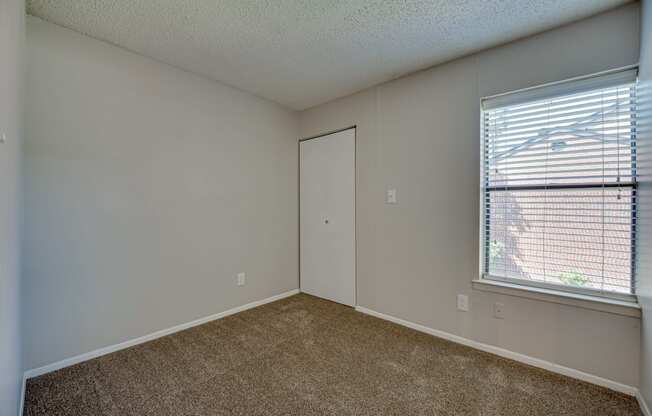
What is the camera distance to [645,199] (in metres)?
1.53

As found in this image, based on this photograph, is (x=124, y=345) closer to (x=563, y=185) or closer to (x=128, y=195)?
(x=128, y=195)

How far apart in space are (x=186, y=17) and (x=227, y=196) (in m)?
1.52

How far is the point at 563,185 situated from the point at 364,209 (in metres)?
1.60

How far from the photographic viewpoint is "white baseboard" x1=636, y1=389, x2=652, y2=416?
1.45 metres

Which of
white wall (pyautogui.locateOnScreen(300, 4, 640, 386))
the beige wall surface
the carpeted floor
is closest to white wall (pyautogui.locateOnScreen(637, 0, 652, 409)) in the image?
white wall (pyautogui.locateOnScreen(300, 4, 640, 386))

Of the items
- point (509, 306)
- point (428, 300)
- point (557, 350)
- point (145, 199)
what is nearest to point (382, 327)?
point (428, 300)

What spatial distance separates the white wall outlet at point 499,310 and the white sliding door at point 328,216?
135 centimetres

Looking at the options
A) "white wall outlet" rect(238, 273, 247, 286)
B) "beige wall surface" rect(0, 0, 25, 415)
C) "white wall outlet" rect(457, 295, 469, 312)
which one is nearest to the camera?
"beige wall surface" rect(0, 0, 25, 415)

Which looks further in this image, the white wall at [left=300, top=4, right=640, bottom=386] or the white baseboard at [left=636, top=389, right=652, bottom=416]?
the white wall at [left=300, top=4, right=640, bottom=386]

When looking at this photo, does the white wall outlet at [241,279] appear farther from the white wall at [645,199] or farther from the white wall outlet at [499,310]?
the white wall at [645,199]

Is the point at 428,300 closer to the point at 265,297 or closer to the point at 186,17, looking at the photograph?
the point at 265,297

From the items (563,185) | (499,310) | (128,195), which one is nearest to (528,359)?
(499,310)

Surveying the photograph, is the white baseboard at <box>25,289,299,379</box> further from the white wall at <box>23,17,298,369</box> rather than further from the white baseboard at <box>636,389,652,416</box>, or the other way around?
the white baseboard at <box>636,389,652,416</box>

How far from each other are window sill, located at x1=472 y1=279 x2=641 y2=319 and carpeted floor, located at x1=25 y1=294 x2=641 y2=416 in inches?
18.6
